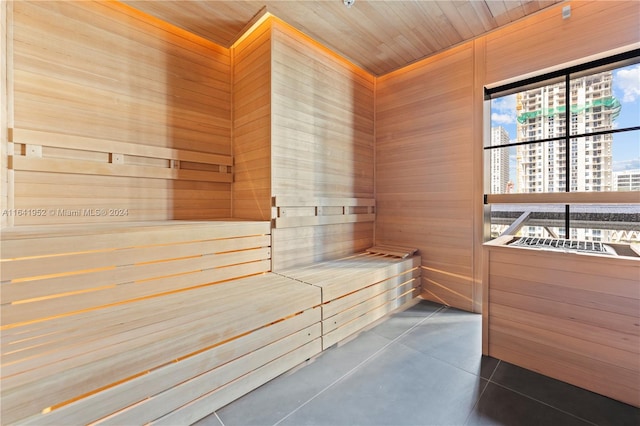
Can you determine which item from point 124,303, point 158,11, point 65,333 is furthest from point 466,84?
point 65,333

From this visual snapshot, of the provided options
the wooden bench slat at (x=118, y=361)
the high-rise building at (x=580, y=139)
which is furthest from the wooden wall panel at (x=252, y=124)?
the high-rise building at (x=580, y=139)

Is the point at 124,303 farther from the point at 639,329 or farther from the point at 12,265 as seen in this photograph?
the point at 639,329

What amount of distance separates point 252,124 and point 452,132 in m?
2.09

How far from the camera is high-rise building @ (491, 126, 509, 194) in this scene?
2783mm

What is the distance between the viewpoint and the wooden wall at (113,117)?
6.37 ft

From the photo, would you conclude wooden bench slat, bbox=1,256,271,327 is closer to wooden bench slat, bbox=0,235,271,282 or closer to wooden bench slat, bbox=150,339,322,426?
wooden bench slat, bbox=0,235,271,282

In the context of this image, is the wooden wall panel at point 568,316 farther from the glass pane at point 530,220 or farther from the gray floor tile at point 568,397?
the glass pane at point 530,220

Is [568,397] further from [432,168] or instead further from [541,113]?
[541,113]

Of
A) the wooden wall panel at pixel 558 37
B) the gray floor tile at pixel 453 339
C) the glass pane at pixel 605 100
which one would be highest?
the wooden wall panel at pixel 558 37

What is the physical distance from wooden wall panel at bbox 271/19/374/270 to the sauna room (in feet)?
0.07

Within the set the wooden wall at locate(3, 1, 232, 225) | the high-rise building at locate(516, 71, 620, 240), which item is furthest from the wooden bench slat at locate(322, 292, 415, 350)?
the wooden wall at locate(3, 1, 232, 225)

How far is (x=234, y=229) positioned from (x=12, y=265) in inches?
46.7

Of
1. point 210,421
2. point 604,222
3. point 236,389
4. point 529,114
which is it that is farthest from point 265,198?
point 604,222

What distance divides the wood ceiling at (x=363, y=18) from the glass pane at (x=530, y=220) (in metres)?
1.73
